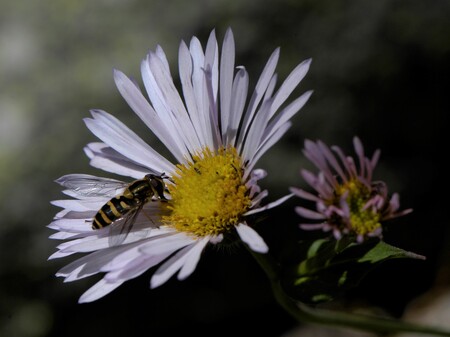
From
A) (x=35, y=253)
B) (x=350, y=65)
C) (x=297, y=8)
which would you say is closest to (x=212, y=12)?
(x=297, y=8)

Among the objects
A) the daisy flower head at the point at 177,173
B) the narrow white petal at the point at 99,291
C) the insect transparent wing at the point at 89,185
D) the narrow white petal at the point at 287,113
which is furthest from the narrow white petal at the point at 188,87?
the narrow white petal at the point at 99,291

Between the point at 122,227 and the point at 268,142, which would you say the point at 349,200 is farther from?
the point at 122,227

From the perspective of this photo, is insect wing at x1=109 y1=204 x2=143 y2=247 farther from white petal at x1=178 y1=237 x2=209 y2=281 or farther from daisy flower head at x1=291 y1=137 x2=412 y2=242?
daisy flower head at x1=291 y1=137 x2=412 y2=242

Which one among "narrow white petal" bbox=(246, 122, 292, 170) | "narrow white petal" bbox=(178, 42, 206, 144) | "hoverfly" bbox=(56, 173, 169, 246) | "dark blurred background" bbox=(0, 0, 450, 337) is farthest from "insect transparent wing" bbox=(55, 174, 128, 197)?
"dark blurred background" bbox=(0, 0, 450, 337)

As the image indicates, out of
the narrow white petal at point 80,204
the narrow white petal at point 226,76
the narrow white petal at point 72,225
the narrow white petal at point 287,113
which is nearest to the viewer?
the narrow white petal at point 287,113

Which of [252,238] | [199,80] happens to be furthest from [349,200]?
[199,80]

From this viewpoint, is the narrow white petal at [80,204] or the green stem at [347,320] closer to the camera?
the green stem at [347,320]

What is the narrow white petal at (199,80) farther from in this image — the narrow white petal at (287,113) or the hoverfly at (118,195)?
the narrow white petal at (287,113)
